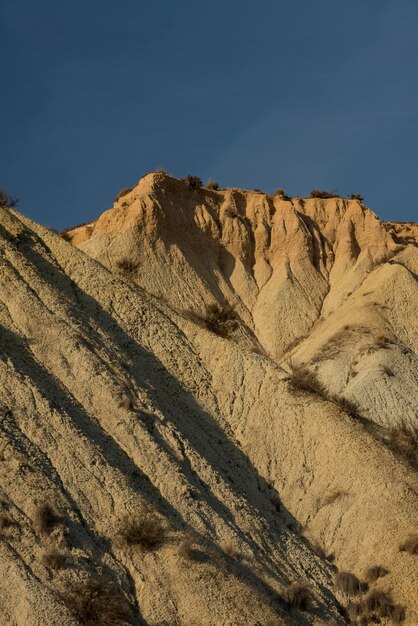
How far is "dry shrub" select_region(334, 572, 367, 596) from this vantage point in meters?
23.9

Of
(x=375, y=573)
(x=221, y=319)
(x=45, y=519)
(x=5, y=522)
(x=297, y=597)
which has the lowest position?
(x=5, y=522)

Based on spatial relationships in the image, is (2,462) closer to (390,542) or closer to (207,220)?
(390,542)

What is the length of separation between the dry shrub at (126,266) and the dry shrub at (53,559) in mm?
21680

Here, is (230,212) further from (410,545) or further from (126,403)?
(410,545)

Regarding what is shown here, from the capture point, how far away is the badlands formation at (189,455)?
69.9ft

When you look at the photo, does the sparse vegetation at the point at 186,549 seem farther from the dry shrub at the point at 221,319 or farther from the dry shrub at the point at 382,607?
the dry shrub at the point at 221,319

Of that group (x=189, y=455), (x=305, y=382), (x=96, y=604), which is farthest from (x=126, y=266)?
(x=96, y=604)

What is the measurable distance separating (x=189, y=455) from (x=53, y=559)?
6284 mm

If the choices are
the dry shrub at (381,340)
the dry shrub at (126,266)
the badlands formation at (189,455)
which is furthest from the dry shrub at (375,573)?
the dry shrub at (126,266)

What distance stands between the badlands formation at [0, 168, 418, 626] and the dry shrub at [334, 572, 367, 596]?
1.4 inches

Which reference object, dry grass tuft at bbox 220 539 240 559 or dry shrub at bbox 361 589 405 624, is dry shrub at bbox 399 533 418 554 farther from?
dry grass tuft at bbox 220 539 240 559

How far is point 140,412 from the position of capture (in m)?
26.8

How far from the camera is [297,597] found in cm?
2262

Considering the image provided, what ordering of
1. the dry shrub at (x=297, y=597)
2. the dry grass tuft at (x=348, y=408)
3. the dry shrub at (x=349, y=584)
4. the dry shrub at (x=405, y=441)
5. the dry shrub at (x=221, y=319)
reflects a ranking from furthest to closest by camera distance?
the dry shrub at (x=221, y=319) < the dry grass tuft at (x=348, y=408) < the dry shrub at (x=405, y=441) < the dry shrub at (x=349, y=584) < the dry shrub at (x=297, y=597)
